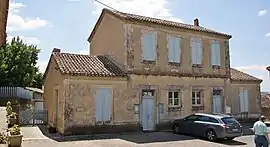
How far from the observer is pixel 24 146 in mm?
13961

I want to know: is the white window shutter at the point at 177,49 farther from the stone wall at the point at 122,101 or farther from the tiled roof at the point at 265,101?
the tiled roof at the point at 265,101

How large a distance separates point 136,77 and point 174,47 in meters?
3.96

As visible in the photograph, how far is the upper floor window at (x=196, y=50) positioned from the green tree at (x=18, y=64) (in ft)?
82.7

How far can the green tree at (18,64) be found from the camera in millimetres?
38469

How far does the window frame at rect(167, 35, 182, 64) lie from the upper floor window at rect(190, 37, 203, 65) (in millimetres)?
1306

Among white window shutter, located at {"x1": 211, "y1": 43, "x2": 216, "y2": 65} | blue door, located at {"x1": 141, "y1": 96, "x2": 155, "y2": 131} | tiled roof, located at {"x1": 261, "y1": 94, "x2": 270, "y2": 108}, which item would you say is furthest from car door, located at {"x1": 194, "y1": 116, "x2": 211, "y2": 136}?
tiled roof, located at {"x1": 261, "y1": 94, "x2": 270, "y2": 108}

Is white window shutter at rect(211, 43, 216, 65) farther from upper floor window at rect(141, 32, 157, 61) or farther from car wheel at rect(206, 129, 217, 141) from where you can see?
car wheel at rect(206, 129, 217, 141)

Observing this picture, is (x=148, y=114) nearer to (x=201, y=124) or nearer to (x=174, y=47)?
(x=201, y=124)

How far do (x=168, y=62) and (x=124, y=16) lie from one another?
14.9 ft

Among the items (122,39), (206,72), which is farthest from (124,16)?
(206,72)

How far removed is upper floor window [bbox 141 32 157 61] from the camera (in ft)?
67.2

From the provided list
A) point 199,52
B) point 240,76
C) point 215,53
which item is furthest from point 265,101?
point 199,52

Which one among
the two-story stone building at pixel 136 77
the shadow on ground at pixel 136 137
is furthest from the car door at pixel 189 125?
the two-story stone building at pixel 136 77

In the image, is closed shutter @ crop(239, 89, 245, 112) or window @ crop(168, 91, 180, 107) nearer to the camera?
window @ crop(168, 91, 180, 107)
